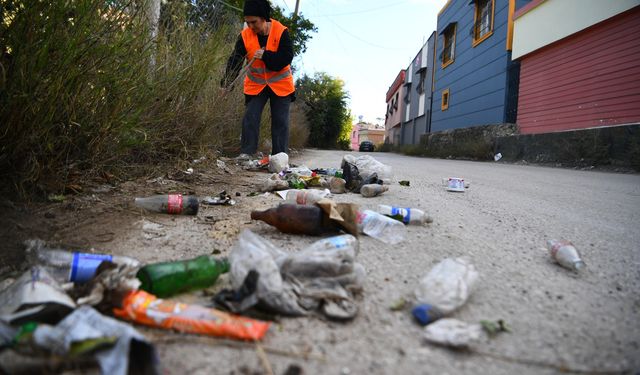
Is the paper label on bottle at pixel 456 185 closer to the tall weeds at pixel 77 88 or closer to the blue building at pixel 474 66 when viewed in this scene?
the tall weeds at pixel 77 88

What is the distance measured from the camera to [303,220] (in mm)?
1778

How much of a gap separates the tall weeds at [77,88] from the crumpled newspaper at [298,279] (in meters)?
1.15

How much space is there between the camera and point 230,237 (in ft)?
5.72

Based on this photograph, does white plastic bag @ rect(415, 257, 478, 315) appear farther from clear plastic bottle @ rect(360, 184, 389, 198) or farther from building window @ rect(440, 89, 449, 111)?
building window @ rect(440, 89, 449, 111)

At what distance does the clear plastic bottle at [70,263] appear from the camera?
1184 millimetres

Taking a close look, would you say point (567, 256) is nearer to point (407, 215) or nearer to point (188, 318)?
point (407, 215)

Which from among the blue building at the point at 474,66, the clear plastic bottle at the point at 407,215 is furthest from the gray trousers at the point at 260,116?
the blue building at the point at 474,66

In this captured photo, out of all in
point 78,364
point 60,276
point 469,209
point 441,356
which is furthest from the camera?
point 469,209

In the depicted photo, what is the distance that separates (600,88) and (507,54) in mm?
4163

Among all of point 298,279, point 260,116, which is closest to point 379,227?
point 298,279

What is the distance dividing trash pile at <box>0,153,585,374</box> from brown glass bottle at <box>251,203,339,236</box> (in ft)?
0.90

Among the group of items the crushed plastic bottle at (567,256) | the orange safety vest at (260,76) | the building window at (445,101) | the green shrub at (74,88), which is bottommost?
the crushed plastic bottle at (567,256)

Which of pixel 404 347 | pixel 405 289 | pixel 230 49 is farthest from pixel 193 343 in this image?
pixel 230 49

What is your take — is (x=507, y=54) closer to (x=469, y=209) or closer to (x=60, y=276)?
(x=469, y=209)
